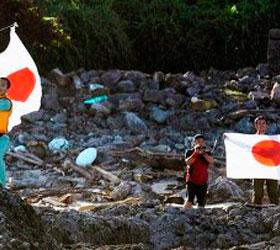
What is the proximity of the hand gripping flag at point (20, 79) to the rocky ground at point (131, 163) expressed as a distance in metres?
1.23

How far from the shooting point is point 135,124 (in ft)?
57.9

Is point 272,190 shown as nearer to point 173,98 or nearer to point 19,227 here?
point 19,227

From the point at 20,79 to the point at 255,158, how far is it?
3.49 meters

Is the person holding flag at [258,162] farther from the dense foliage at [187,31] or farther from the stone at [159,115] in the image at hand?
the dense foliage at [187,31]

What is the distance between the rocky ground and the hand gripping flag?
1.23m

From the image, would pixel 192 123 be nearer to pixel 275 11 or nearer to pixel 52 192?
pixel 52 192

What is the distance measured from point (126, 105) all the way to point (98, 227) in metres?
11.3

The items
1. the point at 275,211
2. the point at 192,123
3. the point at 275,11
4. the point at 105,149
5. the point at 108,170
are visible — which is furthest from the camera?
the point at 275,11

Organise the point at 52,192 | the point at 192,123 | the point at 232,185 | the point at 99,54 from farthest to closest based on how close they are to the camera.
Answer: the point at 99,54
the point at 192,123
the point at 52,192
the point at 232,185

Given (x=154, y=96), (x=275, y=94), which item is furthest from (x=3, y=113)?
(x=275, y=94)

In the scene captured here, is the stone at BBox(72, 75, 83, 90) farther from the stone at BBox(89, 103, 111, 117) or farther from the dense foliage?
the dense foliage

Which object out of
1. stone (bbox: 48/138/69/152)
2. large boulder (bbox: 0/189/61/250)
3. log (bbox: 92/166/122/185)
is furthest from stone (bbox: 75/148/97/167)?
large boulder (bbox: 0/189/61/250)

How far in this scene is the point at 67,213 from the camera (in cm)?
755

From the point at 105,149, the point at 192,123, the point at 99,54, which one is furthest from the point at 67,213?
the point at 99,54
